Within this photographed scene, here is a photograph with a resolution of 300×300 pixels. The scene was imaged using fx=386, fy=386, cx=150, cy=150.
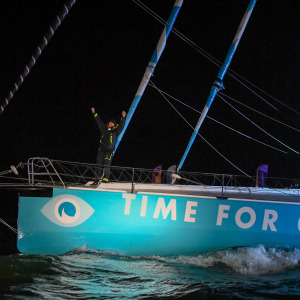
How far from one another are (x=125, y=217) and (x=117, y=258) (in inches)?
30.3

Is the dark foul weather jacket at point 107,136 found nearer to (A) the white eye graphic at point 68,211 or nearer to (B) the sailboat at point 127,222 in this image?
(B) the sailboat at point 127,222

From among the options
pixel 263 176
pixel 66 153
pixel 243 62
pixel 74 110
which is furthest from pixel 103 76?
pixel 263 176

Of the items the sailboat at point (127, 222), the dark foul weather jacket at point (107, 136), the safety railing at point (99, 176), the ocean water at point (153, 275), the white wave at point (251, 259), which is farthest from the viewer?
the dark foul weather jacket at point (107, 136)

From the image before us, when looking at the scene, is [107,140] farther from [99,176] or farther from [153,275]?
[153,275]

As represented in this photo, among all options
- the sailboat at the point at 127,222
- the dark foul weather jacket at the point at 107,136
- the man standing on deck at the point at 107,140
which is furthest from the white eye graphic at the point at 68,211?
the dark foul weather jacket at the point at 107,136

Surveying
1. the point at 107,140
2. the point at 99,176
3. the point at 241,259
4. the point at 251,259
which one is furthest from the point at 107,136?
the point at 251,259

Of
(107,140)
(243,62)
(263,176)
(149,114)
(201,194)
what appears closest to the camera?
Answer: (201,194)

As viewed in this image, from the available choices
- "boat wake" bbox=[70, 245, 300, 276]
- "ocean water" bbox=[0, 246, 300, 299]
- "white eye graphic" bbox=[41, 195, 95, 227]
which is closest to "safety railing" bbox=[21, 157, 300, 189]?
"white eye graphic" bbox=[41, 195, 95, 227]

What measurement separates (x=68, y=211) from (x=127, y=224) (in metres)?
1.15

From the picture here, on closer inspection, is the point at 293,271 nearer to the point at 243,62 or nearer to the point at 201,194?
the point at 201,194

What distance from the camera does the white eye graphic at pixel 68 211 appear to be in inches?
290

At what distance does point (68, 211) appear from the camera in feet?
24.2

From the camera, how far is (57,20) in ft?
18.6

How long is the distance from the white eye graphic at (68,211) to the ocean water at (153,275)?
23.3 inches
